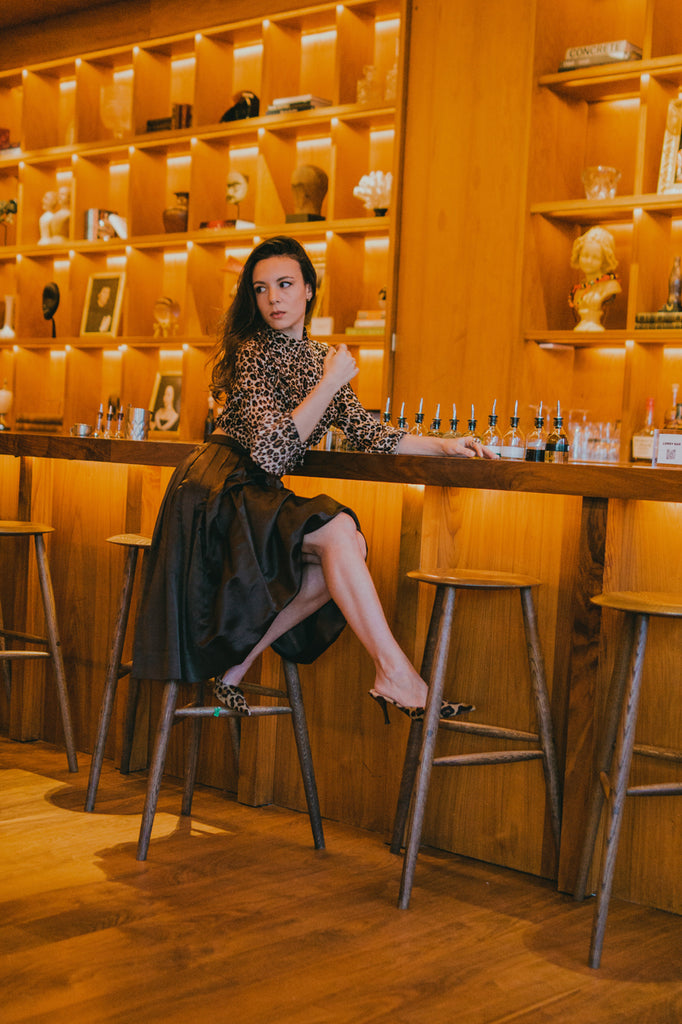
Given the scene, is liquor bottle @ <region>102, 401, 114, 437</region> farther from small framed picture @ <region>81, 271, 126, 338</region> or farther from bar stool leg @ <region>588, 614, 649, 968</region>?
bar stool leg @ <region>588, 614, 649, 968</region>

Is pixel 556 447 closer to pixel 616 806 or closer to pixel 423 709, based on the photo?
pixel 423 709

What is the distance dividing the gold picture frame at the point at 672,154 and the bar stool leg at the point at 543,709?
2378 mm

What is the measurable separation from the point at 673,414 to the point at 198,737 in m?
2.42

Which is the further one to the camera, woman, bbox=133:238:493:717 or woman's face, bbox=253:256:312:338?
woman's face, bbox=253:256:312:338

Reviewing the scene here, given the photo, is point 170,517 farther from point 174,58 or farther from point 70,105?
point 70,105

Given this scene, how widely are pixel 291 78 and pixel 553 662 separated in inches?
152

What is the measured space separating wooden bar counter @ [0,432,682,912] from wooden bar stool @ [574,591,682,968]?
11cm

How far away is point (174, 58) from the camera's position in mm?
6301

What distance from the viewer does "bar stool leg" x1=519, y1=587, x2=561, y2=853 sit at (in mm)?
2676

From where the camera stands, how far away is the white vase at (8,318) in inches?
269

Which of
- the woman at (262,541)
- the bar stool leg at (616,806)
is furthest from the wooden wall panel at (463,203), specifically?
the bar stool leg at (616,806)

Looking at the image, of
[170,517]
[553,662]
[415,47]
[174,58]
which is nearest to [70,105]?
[174,58]

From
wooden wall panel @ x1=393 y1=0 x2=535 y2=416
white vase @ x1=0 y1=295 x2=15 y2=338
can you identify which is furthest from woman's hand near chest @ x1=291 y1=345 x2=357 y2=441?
white vase @ x1=0 y1=295 x2=15 y2=338

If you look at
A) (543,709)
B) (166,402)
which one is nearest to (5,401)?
(166,402)
